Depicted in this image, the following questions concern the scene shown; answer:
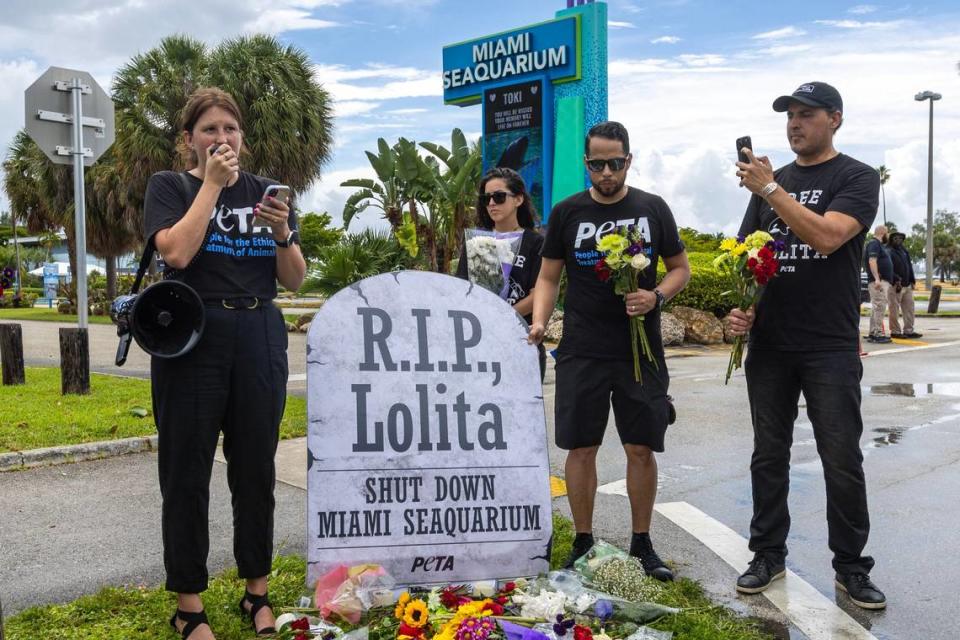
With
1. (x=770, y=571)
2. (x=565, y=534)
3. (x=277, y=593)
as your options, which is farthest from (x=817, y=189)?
(x=277, y=593)

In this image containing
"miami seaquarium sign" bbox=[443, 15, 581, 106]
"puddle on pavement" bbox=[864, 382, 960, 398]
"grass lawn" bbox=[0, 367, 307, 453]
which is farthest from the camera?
"miami seaquarium sign" bbox=[443, 15, 581, 106]

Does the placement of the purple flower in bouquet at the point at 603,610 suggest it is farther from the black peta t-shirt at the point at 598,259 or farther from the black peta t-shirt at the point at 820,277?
the black peta t-shirt at the point at 820,277

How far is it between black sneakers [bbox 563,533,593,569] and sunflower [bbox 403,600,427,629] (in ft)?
3.35

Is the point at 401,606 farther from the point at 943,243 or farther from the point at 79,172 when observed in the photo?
the point at 943,243

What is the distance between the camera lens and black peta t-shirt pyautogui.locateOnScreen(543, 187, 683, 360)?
13.2 ft

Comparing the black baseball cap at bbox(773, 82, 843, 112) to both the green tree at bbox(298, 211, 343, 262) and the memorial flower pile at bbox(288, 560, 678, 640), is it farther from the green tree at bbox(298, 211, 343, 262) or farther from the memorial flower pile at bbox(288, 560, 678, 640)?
the green tree at bbox(298, 211, 343, 262)

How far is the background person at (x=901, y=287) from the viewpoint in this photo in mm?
16703

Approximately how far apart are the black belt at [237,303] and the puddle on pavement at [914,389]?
8.81 m

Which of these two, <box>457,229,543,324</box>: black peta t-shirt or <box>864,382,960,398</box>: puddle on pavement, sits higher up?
<box>457,229,543,324</box>: black peta t-shirt

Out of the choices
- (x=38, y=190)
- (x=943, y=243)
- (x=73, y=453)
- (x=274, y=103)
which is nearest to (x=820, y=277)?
(x=73, y=453)

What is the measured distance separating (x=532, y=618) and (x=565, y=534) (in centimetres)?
136

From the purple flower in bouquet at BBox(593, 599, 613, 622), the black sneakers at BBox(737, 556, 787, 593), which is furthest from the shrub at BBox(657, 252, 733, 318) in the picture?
the purple flower in bouquet at BBox(593, 599, 613, 622)

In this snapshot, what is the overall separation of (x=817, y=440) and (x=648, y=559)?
93cm

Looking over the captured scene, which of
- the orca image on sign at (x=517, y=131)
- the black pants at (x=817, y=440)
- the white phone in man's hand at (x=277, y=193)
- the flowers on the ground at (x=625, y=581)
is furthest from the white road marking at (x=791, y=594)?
the orca image on sign at (x=517, y=131)
